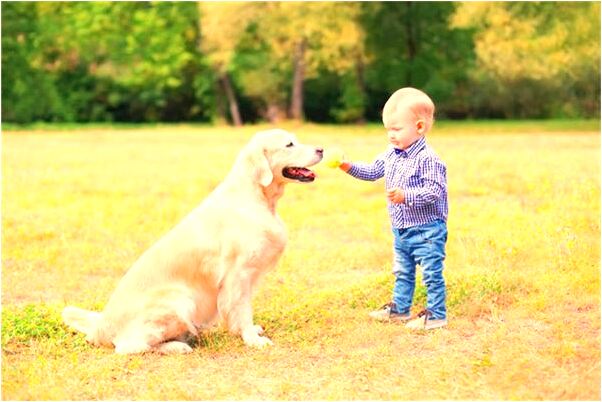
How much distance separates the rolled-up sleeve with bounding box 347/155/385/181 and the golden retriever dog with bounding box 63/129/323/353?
443mm

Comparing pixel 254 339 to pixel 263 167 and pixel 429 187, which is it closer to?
pixel 263 167

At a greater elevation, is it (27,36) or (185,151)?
(27,36)

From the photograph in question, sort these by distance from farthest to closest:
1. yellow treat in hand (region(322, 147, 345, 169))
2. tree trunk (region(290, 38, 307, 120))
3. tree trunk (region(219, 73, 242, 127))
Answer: tree trunk (region(219, 73, 242, 127)), tree trunk (region(290, 38, 307, 120)), yellow treat in hand (region(322, 147, 345, 169))

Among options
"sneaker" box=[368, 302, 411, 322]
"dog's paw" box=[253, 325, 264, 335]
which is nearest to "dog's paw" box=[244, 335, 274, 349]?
"dog's paw" box=[253, 325, 264, 335]

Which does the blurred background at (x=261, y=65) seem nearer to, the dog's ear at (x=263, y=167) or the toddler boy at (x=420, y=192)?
the toddler boy at (x=420, y=192)

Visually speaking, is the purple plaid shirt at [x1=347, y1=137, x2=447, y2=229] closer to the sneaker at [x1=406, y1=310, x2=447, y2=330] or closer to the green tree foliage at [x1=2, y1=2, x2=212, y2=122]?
the sneaker at [x1=406, y1=310, x2=447, y2=330]

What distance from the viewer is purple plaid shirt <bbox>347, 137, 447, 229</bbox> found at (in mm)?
5703

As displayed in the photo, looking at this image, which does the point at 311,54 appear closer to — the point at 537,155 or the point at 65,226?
the point at 537,155

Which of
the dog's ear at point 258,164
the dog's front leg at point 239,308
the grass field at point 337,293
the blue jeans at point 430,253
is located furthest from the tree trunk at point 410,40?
the dog's front leg at point 239,308

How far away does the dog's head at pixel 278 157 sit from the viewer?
577cm

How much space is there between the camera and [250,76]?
39.8 m

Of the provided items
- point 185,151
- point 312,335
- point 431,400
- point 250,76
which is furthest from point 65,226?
point 250,76

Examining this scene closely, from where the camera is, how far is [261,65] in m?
39.7

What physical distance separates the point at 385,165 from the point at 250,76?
3431cm
